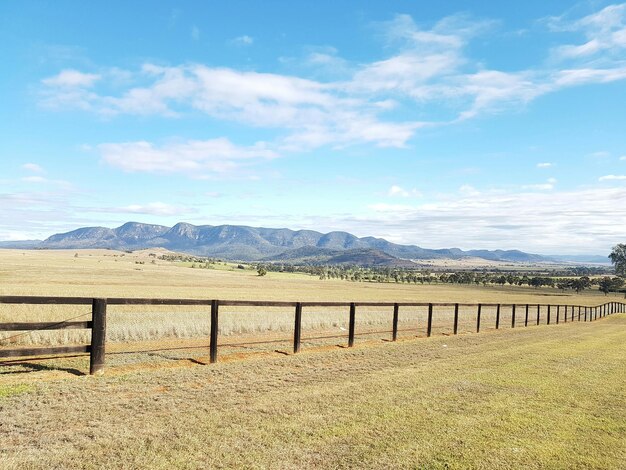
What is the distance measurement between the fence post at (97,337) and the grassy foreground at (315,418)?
0.47m

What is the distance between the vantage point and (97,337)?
34.4ft

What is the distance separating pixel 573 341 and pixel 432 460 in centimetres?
1848

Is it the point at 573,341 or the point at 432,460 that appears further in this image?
Answer: the point at 573,341

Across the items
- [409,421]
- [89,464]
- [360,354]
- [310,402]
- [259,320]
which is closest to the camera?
[89,464]

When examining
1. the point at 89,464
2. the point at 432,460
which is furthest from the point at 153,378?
the point at 432,460

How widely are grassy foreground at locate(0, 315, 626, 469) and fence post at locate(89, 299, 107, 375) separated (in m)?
0.47

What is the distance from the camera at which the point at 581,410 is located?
9.09 m

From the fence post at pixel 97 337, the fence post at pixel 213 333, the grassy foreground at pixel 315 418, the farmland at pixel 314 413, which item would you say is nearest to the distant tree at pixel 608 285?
the farmland at pixel 314 413

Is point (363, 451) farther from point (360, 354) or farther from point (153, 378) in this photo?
point (360, 354)

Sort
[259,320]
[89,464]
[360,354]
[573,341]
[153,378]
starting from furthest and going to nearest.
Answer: [259,320] < [573,341] < [360,354] < [153,378] < [89,464]

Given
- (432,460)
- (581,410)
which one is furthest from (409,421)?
(581,410)

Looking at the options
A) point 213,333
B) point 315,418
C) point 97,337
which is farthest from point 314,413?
point 97,337

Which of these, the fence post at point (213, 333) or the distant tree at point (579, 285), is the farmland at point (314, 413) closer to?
the fence post at point (213, 333)

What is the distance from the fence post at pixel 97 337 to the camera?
10.4 meters
